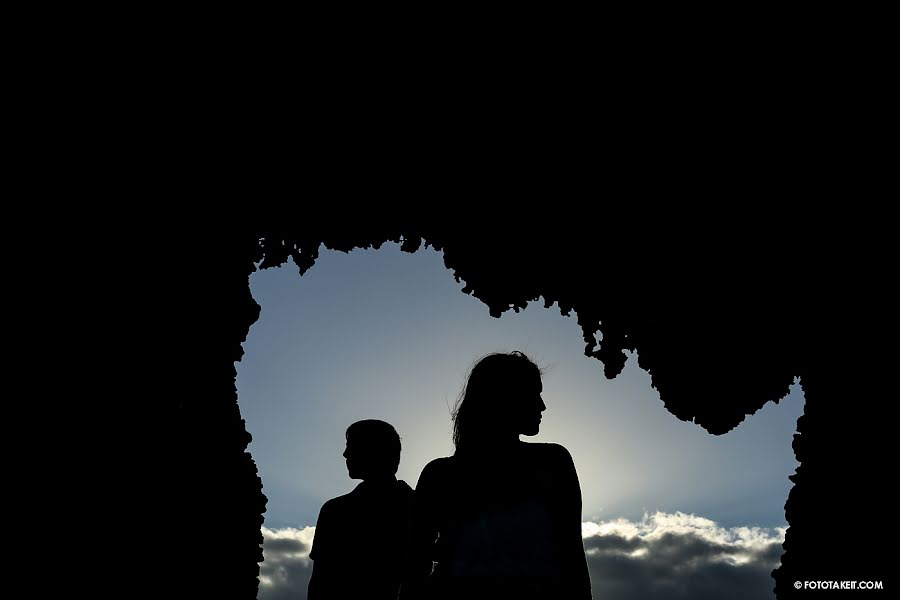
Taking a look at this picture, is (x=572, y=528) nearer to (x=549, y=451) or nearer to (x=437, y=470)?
(x=549, y=451)

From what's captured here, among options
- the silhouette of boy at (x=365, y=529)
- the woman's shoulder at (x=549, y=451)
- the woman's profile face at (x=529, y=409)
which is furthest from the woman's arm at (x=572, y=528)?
the silhouette of boy at (x=365, y=529)

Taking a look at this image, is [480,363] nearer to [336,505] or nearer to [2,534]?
[336,505]

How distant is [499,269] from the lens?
10125 millimetres

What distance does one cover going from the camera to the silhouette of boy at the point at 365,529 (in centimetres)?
432

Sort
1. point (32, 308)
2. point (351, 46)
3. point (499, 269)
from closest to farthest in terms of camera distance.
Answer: point (32, 308), point (351, 46), point (499, 269)

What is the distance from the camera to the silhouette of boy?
170 inches

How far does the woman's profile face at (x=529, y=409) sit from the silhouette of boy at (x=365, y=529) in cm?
223

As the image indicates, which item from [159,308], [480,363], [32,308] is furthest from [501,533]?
[159,308]

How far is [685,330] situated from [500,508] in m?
8.63

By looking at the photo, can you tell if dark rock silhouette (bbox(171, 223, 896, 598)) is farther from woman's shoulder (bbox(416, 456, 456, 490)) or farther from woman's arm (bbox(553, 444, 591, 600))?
woman's arm (bbox(553, 444, 591, 600))

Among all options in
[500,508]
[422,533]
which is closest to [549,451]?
Result: [500,508]

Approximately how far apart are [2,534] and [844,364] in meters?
8.16

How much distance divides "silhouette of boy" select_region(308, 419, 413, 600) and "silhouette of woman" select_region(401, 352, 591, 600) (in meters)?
2.08

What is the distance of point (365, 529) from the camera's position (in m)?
4.34
